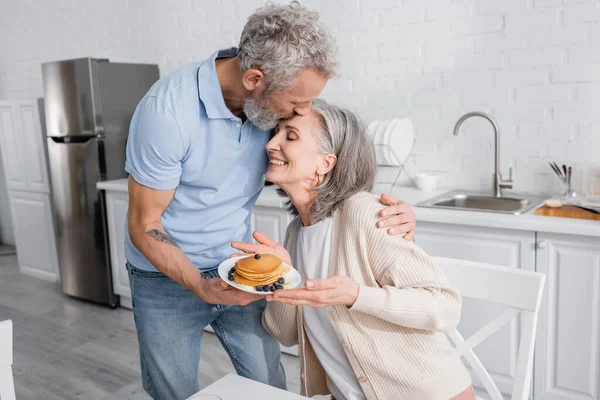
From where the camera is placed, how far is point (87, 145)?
3.71 meters

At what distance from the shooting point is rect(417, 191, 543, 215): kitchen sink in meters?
2.59

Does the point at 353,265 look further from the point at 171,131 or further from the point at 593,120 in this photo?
the point at 593,120

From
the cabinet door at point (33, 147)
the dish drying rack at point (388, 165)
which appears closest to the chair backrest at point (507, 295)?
the dish drying rack at point (388, 165)

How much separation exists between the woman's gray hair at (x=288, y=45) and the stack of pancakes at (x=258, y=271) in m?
0.40

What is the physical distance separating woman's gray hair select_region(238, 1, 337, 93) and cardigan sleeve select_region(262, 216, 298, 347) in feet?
1.39

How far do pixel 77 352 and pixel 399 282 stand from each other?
247cm

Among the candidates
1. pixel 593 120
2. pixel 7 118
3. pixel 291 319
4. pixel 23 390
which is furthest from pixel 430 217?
A: pixel 7 118

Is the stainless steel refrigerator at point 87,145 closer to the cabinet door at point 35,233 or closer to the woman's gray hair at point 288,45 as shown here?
the cabinet door at point 35,233

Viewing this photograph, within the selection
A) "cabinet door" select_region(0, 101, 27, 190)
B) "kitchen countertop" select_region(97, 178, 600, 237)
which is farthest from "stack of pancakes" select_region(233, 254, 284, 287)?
"cabinet door" select_region(0, 101, 27, 190)

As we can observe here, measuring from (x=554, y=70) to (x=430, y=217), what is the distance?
0.92 meters

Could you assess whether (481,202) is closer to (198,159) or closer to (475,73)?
(475,73)

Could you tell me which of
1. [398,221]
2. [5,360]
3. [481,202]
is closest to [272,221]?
[481,202]

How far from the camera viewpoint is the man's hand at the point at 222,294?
128cm

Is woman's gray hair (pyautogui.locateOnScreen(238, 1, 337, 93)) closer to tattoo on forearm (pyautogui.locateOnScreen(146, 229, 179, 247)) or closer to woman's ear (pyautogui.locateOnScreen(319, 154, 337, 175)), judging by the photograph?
woman's ear (pyautogui.locateOnScreen(319, 154, 337, 175))
